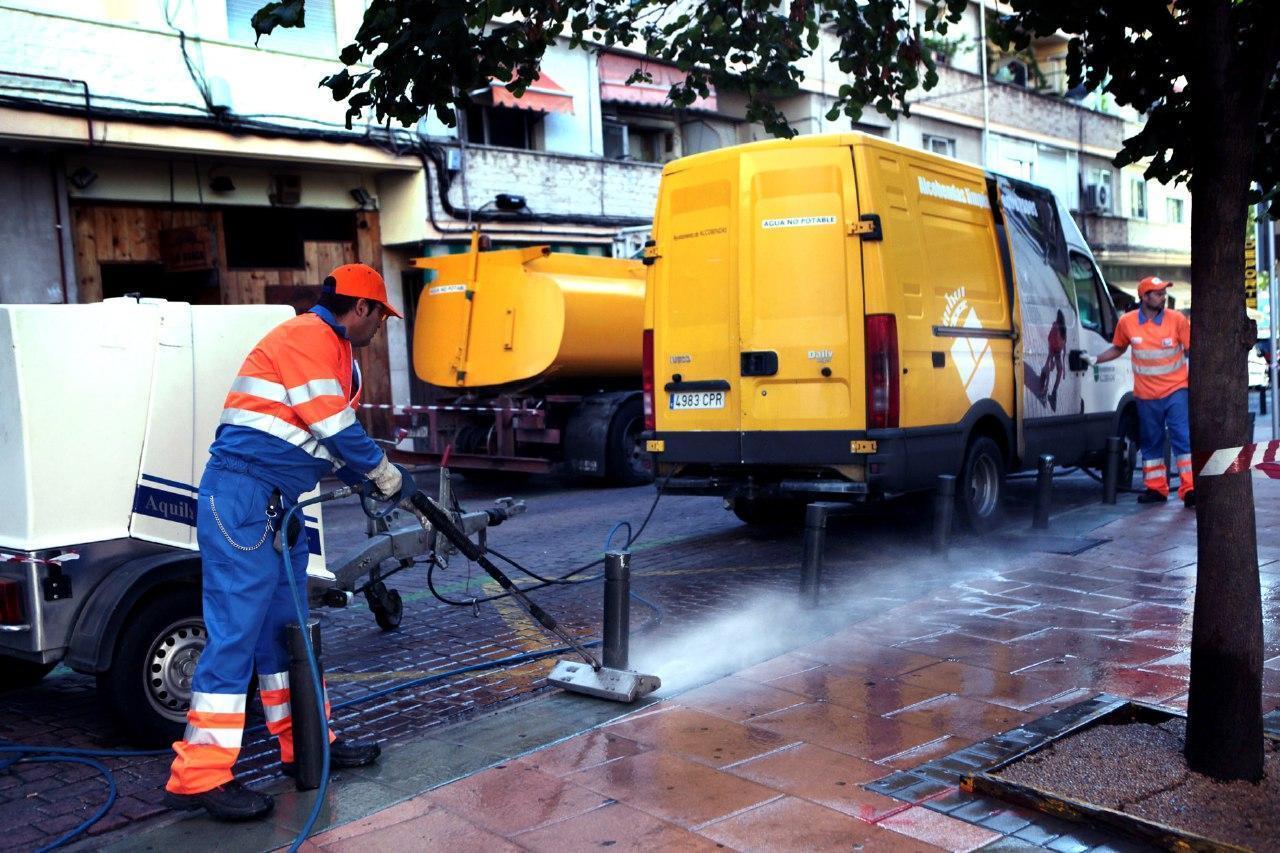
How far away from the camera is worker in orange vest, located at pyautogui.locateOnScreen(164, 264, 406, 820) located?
4.11 metres

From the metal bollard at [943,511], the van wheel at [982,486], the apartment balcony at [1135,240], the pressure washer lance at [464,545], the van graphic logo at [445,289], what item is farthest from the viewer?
the apartment balcony at [1135,240]

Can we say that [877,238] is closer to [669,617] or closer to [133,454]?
[669,617]

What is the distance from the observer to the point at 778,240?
8047mm

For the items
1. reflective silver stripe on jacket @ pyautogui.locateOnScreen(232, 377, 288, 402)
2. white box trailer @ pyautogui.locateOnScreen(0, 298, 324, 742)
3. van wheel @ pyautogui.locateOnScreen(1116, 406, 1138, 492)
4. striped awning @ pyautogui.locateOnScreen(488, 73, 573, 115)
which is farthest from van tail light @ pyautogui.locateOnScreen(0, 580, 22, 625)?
striped awning @ pyautogui.locateOnScreen(488, 73, 573, 115)

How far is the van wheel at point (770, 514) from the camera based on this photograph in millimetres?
9973

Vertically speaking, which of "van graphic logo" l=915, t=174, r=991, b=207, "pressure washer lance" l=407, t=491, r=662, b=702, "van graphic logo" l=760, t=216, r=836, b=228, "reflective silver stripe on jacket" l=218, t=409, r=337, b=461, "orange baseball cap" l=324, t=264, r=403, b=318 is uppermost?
"van graphic logo" l=915, t=174, r=991, b=207

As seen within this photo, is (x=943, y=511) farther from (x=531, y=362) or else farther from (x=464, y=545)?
(x=531, y=362)

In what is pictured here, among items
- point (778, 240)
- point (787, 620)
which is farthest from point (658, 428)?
point (787, 620)

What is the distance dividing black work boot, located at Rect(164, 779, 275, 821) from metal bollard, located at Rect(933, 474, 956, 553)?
16.8 feet

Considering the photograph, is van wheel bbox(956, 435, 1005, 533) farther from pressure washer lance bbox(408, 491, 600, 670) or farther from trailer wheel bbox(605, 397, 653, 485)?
trailer wheel bbox(605, 397, 653, 485)

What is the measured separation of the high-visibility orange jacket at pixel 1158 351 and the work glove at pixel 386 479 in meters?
7.68

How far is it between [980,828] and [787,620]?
9.57 ft

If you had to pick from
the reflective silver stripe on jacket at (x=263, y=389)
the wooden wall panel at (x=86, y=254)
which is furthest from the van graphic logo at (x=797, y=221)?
the wooden wall panel at (x=86, y=254)

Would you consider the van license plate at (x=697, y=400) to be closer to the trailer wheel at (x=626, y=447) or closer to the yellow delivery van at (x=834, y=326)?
the yellow delivery van at (x=834, y=326)
